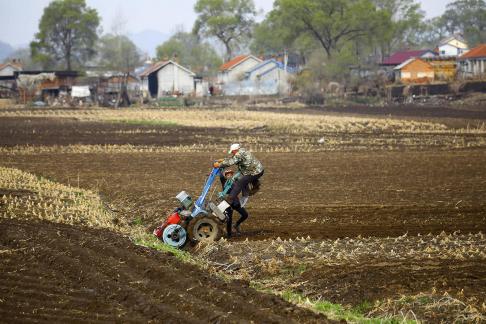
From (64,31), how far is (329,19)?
1628 inches

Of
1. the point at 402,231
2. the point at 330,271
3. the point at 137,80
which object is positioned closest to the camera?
the point at 330,271

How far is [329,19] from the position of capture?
9962cm

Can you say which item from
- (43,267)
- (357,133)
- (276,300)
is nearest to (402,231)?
(276,300)

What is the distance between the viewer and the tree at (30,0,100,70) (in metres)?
117

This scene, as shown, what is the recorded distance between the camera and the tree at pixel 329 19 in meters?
99.4

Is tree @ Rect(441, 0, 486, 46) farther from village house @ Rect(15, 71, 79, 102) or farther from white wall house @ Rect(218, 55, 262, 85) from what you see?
village house @ Rect(15, 71, 79, 102)

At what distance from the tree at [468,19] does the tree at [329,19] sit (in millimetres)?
42855

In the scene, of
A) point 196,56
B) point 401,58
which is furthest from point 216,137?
point 196,56

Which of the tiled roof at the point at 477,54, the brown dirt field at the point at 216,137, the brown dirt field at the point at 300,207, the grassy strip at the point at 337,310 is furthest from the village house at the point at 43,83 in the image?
the grassy strip at the point at 337,310

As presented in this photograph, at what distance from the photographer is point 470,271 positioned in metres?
12.0

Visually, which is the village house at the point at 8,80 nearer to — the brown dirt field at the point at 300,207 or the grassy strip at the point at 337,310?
the brown dirt field at the point at 300,207

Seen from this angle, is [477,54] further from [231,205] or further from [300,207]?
[231,205]

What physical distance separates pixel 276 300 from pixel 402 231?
18.8ft

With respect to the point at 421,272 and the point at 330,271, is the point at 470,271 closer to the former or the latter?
the point at 421,272
